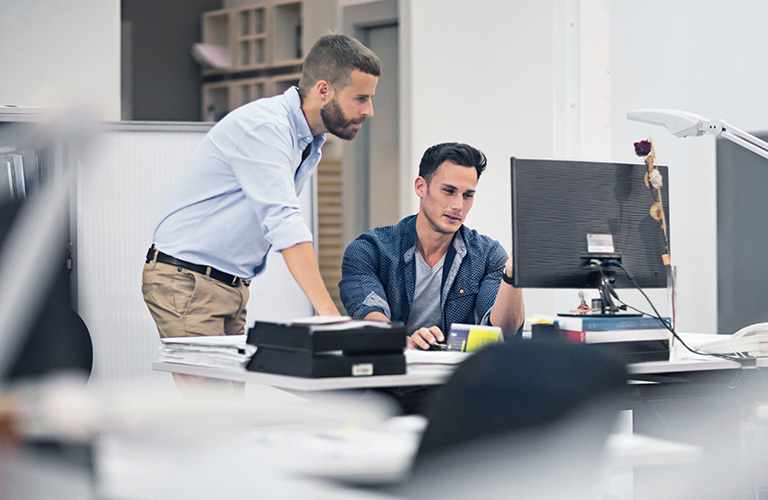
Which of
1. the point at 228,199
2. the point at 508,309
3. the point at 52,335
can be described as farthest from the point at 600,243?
the point at 52,335

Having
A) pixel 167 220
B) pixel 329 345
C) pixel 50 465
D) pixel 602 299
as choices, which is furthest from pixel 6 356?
pixel 167 220

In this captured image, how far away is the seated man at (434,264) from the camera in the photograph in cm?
238

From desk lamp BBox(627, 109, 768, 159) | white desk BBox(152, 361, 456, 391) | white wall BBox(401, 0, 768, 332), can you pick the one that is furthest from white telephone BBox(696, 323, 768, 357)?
white wall BBox(401, 0, 768, 332)

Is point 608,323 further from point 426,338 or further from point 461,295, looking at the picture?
point 461,295

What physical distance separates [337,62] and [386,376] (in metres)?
1.01

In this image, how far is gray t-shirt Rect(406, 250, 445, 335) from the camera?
240cm

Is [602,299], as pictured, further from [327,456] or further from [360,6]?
[360,6]

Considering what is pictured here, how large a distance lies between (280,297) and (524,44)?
1.76 meters

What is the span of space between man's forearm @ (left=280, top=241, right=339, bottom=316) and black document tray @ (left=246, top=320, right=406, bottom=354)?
0.34 meters

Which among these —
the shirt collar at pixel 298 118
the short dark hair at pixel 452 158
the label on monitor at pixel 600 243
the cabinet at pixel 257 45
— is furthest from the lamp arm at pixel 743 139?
the cabinet at pixel 257 45

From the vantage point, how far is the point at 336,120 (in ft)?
7.57

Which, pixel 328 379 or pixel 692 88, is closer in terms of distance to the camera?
pixel 328 379

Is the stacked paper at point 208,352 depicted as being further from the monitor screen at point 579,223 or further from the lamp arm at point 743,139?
the lamp arm at point 743,139

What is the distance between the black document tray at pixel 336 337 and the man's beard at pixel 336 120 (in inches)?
32.1
